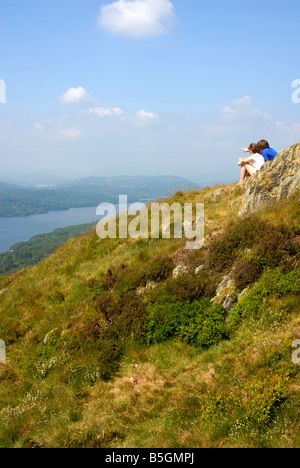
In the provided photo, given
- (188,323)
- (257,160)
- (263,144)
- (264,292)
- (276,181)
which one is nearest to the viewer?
(264,292)

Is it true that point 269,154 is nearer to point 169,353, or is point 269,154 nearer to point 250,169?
point 250,169

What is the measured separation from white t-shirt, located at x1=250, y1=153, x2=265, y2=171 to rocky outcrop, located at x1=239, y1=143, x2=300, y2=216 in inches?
43.1

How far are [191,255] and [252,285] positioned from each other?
2586 mm

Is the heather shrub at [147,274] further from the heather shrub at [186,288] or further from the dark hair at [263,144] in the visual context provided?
the dark hair at [263,144]

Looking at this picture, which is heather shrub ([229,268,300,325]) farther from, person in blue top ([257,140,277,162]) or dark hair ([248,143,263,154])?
dark hair ([248,143,263,154])

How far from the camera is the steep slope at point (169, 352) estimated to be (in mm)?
4574

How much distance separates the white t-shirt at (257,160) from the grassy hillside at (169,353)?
425 centimetres

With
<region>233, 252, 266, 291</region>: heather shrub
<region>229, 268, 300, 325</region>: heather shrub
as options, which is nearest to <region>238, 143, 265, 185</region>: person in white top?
<region>233, 252, 266, 291</region>: heather shrub

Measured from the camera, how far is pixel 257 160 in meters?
13.5

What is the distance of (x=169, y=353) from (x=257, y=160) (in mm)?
10350

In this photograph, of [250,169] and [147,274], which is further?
[250,169]

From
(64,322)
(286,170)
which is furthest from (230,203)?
(64,322)

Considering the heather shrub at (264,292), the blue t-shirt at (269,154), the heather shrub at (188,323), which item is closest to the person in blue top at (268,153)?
the blue t-shirt at (269,154)

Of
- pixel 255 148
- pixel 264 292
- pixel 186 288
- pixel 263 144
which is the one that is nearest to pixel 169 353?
pixel 186 288
